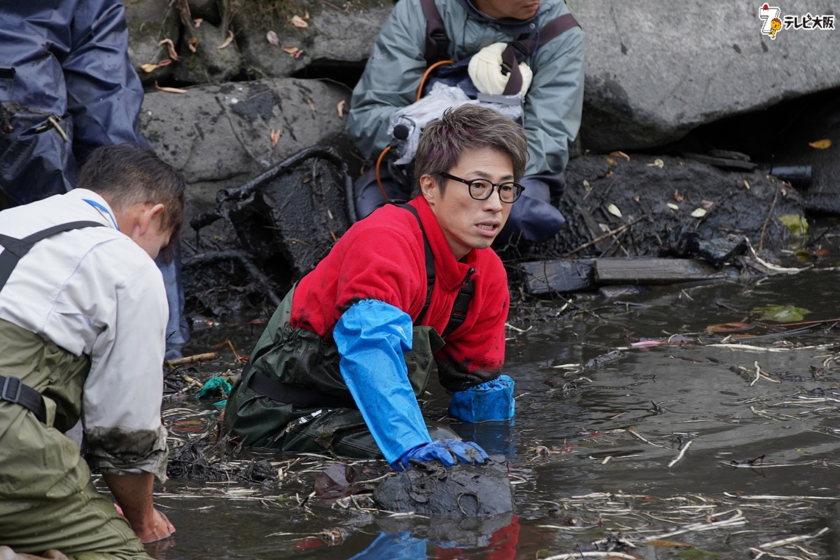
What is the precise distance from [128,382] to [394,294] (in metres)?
1.15

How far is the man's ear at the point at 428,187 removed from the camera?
4.11 metres

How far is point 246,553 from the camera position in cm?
294

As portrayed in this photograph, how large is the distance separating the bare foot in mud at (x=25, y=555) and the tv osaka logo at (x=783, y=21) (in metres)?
8.18

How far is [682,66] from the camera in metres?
8.73

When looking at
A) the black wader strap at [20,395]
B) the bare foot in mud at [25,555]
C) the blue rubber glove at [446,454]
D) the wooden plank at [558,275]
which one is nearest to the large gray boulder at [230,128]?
the wooden plank at [558,275]

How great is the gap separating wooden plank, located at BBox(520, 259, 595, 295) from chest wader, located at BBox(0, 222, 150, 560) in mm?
4647

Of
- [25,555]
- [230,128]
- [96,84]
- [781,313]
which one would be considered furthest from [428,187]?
[230,128]

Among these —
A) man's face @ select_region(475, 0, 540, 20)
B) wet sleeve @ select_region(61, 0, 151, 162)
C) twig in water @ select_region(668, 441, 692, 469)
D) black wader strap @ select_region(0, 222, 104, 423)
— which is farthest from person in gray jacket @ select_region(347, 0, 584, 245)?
black wader strap @ select_region(0, 222, 104, 423)

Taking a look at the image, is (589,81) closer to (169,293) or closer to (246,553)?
(169,293)

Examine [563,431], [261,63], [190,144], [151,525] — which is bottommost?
[563,431]

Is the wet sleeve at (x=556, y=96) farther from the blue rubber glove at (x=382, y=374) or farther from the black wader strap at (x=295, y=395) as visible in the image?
the blue rubber glove at (x=382, y=374)

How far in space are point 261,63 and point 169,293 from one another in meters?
2.84

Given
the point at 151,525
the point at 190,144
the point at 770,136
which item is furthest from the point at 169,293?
the point at 770,136

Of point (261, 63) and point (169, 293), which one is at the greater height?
point (261, 63)
